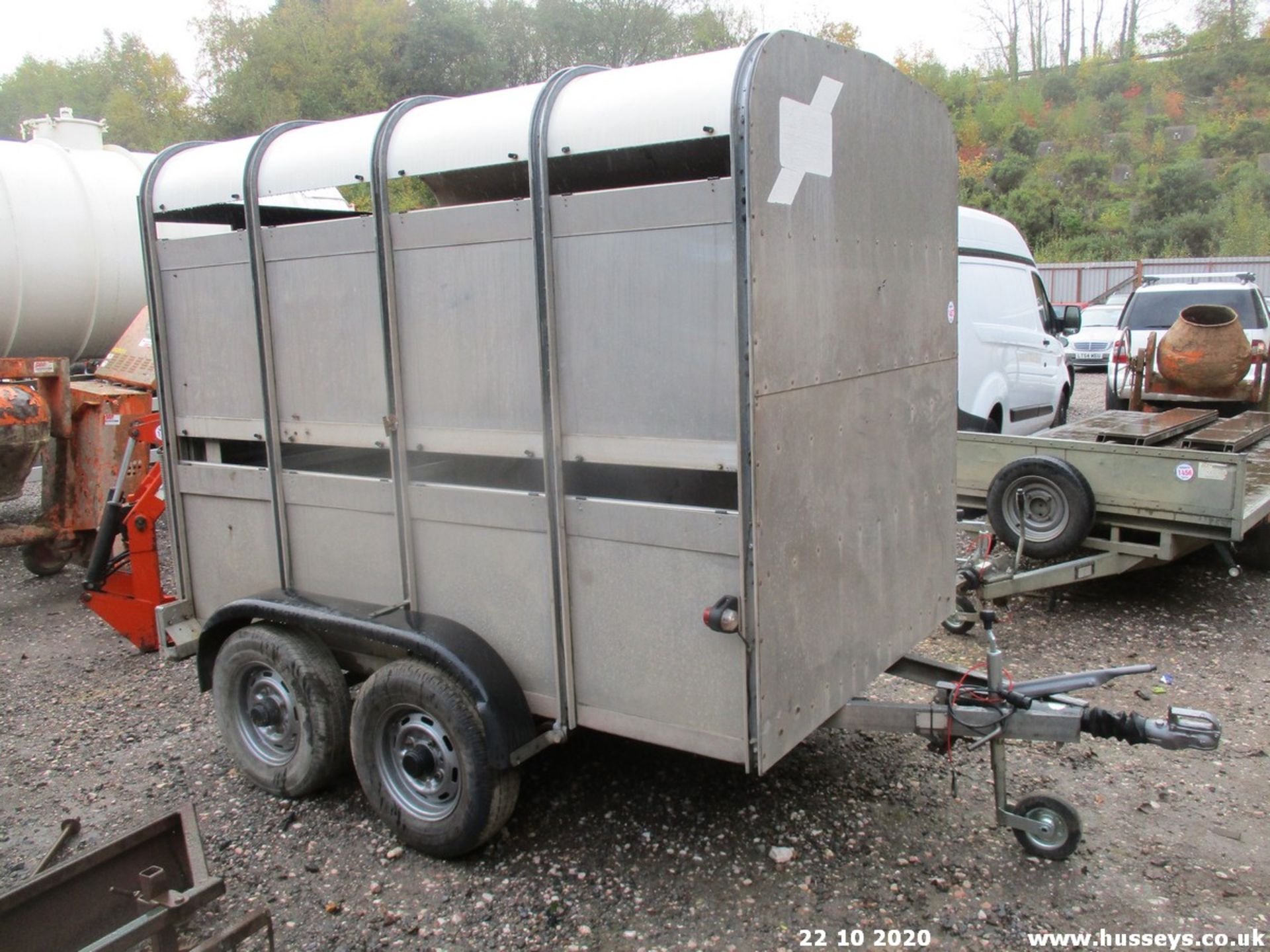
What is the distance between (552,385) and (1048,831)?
230 centimetres

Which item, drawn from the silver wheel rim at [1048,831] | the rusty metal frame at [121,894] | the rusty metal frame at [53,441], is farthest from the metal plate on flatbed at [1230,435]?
the rusty metal frame at [53,441]

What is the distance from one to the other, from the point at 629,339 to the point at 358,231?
1.22 metres

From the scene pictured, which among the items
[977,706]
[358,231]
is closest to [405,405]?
[358,231]

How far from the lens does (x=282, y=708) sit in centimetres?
405

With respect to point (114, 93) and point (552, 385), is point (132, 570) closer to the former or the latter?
point (552, 385)

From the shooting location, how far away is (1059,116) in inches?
1829

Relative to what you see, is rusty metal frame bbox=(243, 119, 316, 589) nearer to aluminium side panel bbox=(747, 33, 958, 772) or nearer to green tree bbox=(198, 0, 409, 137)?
aluminium side panel bbox=(747, 33, 958, 772)

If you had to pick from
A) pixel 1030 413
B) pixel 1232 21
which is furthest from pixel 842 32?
pixel 1030 413

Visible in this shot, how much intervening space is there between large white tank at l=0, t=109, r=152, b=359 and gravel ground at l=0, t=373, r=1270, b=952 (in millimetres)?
4481

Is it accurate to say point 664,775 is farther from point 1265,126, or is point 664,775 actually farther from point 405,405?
point 1265,126

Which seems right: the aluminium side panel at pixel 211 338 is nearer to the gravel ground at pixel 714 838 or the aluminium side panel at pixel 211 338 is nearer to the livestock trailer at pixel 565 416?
the livestock trailer at pixel 565 416

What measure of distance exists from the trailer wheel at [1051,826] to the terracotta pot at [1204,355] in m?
7.51

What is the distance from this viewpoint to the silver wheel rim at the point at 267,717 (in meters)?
4.03

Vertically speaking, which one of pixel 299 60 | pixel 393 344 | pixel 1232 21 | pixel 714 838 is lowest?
pixel 714 838
